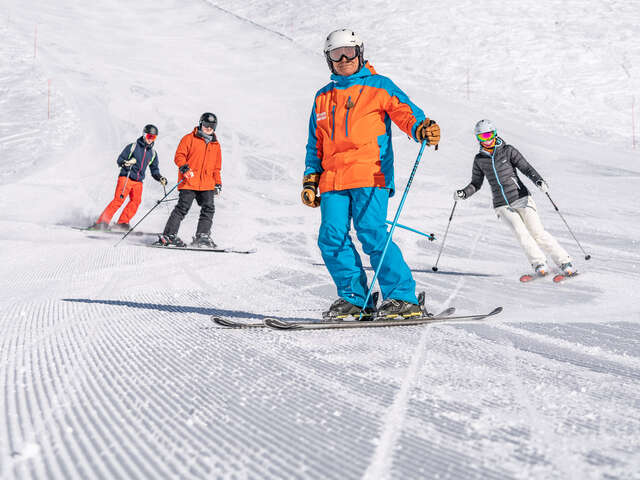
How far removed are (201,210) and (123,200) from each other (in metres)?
2.16

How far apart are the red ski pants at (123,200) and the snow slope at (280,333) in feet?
2.45

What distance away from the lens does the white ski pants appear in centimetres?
569

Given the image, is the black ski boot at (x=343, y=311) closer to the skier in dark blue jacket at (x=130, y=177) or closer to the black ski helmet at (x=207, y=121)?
the black ski helmet at (x=207, y=121)

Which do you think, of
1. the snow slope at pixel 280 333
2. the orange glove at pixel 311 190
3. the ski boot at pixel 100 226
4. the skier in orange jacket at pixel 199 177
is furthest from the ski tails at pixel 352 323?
the ski boot at pixel 100 226

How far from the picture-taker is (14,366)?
94.9 inches

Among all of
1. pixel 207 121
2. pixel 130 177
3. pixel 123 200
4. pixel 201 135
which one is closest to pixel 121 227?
pixel 123 200

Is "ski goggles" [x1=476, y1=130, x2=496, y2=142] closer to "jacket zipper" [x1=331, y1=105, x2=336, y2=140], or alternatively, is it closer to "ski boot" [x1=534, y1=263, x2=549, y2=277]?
"ski boot" [x1=534, y1=263, x2=549, y2=277]

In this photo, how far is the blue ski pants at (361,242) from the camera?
11.3ft

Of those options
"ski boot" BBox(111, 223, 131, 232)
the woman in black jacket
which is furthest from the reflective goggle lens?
"ski boot" BBox(111, 223, 131, 232)

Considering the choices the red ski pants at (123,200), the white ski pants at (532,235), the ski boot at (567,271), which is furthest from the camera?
the red ski pants at (123,200)

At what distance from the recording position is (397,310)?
344 centimetres

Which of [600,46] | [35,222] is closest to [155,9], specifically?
[600,46]

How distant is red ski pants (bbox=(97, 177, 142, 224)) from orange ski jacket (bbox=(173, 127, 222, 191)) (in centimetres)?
181

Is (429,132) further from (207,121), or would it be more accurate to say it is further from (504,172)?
(207,121)
